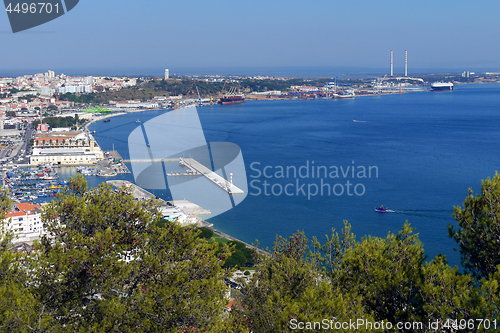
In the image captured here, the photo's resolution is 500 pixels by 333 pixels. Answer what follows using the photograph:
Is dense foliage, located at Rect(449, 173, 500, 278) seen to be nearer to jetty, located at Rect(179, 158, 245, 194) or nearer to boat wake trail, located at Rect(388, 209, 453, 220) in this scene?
boat wake trail, located at Rect(388, 209, 453, 220)

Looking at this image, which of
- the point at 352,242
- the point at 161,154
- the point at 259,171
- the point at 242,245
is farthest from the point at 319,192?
the point at 352,242

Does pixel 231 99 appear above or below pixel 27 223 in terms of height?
above

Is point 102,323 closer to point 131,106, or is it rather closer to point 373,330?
point 373,330

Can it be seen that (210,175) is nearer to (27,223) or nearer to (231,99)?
(27,223)

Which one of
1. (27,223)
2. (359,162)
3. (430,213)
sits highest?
(27,223)

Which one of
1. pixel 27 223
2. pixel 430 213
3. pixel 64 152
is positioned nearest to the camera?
pixel 27 223

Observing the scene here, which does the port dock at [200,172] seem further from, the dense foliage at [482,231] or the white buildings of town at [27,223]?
the dense foliage at [482,231]

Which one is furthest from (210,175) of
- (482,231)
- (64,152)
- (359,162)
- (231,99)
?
(231,99)
